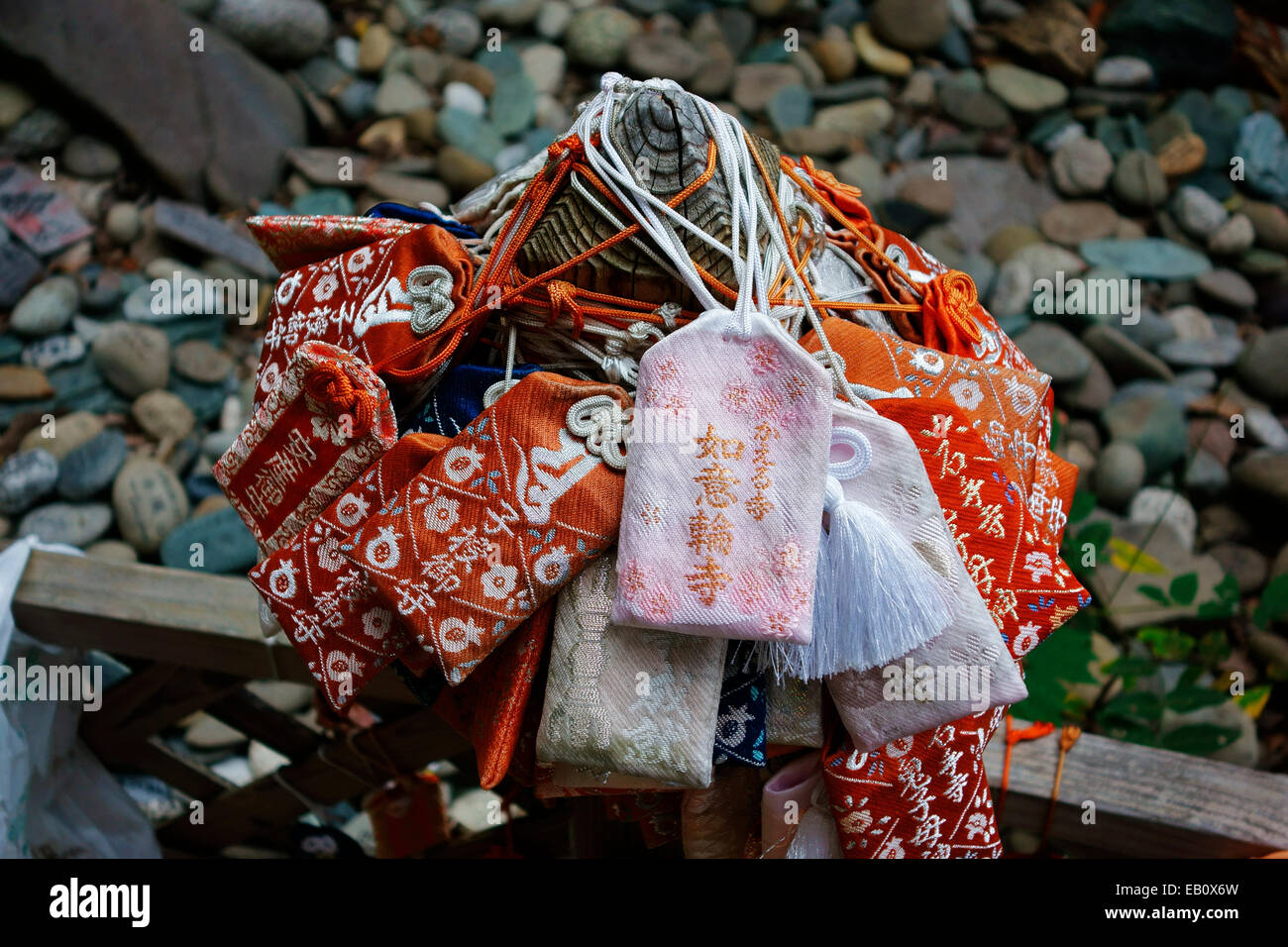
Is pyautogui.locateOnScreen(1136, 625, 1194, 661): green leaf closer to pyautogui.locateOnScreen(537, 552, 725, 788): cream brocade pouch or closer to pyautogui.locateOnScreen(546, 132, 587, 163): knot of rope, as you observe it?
pyautogui.locateOnScreen(537, 552, 725, 788): cream brocade pouch

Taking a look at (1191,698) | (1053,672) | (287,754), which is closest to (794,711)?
(1053,672)

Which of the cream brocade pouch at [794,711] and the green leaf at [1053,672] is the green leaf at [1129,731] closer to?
the green leaf at [1053,672]

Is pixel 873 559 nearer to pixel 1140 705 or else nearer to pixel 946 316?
pixel 946 316

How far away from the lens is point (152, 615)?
172cm

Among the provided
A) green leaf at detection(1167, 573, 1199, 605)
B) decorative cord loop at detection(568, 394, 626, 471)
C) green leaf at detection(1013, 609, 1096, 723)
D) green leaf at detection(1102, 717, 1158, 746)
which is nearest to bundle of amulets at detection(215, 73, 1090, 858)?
decorative cord loop at detection(568, 394, 626, 471)

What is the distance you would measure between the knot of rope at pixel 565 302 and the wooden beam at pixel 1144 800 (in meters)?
1.02

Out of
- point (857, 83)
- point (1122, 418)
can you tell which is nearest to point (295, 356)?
point (1122, 418)

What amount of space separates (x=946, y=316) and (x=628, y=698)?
57 centimetres

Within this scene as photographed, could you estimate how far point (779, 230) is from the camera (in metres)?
1.07

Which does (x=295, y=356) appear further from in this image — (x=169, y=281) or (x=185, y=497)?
(x=169, y=281)

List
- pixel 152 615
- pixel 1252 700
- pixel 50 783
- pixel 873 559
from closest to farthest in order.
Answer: pixel 873 559 → pixel 152 615 → pixel 50 783 → pixel 1252 700

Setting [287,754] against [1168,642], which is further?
[1168,642]

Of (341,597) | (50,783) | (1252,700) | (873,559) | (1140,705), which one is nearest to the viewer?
(873,559)

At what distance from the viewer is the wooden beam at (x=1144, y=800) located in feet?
5.01
